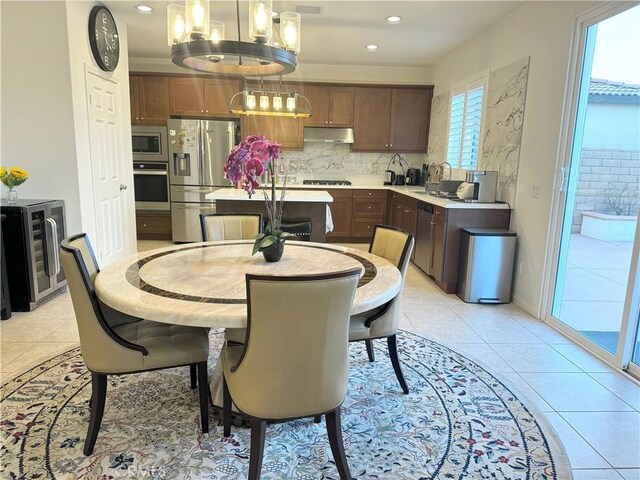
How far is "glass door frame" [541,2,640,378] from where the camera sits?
2.69 meters

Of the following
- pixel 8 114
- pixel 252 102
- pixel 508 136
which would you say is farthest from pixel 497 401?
pixel 8 114

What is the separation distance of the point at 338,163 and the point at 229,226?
398 centimetres

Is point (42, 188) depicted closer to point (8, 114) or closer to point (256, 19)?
point (8, 114)

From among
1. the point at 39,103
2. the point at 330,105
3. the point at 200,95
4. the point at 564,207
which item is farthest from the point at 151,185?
the point at 564,207

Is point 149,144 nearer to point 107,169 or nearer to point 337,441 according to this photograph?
point 107,169

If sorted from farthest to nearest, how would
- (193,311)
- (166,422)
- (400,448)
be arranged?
(166,422)
(400,448)
(193,311)

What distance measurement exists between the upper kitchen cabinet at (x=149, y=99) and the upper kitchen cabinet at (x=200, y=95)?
0.10 metres

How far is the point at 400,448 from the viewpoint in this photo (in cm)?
195

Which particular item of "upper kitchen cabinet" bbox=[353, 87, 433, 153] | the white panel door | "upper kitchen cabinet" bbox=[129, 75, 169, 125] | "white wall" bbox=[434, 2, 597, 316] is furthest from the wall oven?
"white wall" bbox=[434, 2, 597, 316]

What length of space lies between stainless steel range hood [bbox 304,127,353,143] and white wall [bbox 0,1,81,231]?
3453 mm

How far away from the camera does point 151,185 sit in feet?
20.0

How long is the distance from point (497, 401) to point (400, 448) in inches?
28.9

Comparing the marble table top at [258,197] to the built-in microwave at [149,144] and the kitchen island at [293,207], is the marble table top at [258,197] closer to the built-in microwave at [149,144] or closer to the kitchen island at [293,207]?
the kitchen island at [293,207]

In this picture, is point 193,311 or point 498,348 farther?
point 498,348
